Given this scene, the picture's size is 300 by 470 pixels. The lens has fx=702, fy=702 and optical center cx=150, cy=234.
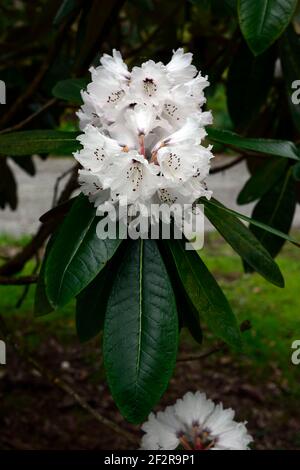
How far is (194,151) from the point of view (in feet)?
3.33

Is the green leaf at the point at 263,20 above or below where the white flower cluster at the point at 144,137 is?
above

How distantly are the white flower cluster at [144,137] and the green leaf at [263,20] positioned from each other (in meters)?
0.10

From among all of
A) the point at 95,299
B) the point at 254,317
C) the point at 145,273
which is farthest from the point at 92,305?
the point at 254,317

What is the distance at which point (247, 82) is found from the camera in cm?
181

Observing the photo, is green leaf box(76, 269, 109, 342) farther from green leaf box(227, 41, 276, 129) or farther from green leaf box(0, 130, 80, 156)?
green leaf box(227, 41, 276, 129)

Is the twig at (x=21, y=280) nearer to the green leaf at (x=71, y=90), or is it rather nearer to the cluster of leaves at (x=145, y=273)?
the cluster of leaves at (x=145, y=273)

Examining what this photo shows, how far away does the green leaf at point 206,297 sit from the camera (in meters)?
1.04

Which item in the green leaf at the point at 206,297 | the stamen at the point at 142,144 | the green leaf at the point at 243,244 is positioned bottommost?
the green leaf at the point at 206,297

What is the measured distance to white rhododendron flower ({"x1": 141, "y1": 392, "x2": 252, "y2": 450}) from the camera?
1317 mm

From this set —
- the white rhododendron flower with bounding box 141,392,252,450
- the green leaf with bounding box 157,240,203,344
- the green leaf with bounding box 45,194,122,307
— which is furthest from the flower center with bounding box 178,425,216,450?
the green leaf with bounding box 45,194,122,307

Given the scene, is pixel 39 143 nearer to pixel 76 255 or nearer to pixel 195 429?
pixel 76 255

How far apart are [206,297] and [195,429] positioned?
15.8 inches

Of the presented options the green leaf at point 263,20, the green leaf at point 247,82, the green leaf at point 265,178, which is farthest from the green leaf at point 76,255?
the green leaf at point 247,82

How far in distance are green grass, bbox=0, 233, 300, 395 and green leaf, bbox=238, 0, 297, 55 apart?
224cm
